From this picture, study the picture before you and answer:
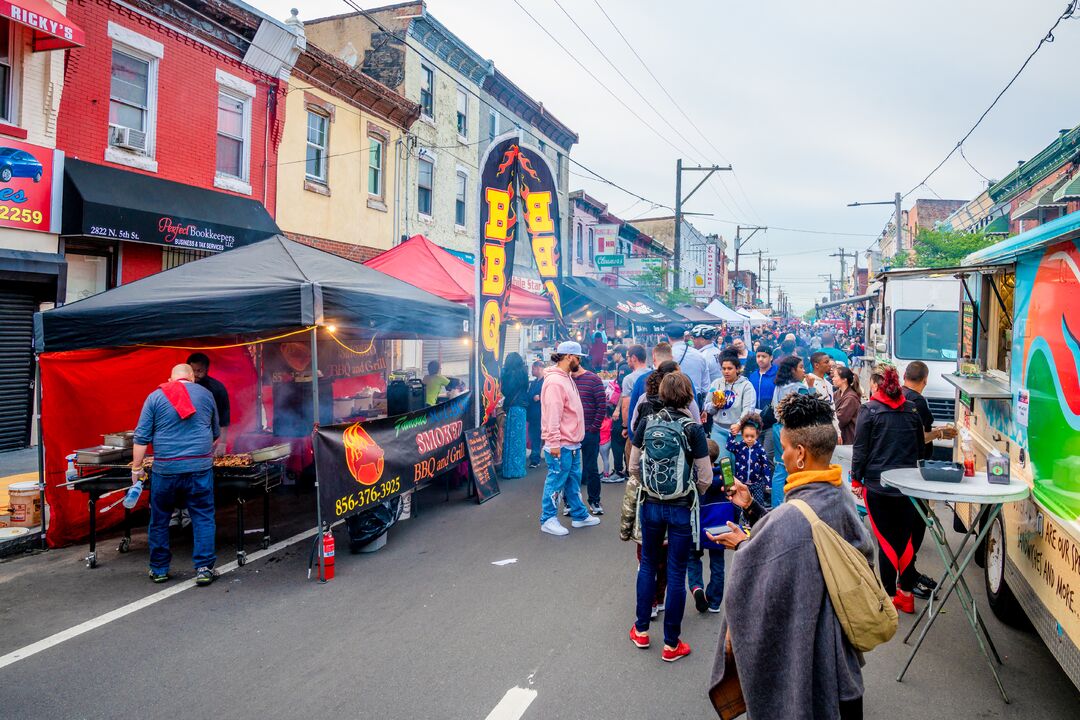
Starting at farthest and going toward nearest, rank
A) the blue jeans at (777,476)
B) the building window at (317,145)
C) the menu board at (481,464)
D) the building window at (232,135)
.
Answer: the building window at (317,145) < the building window at (232,135) < the menu board at (481,464) < the blue jeans at (777,476)

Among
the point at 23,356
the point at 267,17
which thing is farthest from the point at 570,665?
the point at 267,17

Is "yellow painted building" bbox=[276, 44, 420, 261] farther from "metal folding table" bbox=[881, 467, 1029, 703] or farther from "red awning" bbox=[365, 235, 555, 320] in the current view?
"metal folding table" bbox=[881, 467, 1029, 703]

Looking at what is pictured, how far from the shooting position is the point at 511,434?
1005cm

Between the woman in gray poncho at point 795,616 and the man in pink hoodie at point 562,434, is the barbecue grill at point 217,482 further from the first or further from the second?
the woman in gray poncho at point 795,616

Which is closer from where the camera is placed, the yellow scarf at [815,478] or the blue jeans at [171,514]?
the yellow scarf at [815,478]

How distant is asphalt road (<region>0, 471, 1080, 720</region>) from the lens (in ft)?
12.6

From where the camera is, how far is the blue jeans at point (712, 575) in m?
4.98

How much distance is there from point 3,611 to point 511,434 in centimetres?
619

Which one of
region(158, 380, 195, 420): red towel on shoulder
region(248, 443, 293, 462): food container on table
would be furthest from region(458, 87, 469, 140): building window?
region(158, 380, 195, 420): red towel on shoulder

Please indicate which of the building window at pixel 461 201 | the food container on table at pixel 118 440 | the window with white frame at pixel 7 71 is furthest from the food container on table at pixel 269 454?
the building window at pixel 461 201

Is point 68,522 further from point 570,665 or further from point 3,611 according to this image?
point 570,665

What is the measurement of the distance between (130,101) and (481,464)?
30.0 ft

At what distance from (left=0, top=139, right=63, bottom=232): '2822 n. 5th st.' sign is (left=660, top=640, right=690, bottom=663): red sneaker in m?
10.8

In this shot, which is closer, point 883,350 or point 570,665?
point 570,665
